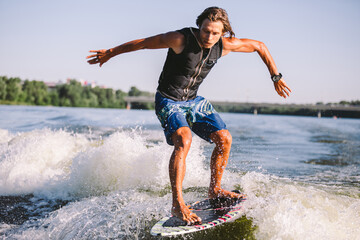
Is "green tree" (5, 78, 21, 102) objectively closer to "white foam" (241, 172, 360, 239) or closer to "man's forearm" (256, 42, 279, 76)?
"man's forearm" (256, 42, 279, 76)

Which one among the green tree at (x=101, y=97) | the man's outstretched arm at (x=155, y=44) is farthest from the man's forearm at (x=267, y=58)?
the green tree at (x=101, y=97)

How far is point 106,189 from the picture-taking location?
666 centimetres

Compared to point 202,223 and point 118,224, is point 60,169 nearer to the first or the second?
point 118,224

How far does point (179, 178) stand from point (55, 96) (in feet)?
332

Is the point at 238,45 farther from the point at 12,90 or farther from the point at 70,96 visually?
the point at 70,96

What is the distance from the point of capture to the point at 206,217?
4.20 meters

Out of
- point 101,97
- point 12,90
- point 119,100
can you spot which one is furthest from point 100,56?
point 119,100

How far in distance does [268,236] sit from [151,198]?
211 cm

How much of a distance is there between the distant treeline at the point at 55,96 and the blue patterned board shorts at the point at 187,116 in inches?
3518

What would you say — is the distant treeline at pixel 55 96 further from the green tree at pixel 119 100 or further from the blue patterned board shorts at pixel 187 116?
the blue patterned board shorts at pixel 187 116

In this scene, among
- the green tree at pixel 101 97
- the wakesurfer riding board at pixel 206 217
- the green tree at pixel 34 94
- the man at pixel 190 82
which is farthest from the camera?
the green tree at pixel 101 97

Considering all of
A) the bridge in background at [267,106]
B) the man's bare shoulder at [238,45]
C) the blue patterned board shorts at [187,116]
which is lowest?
the blue patterned board shorts at [187,116]

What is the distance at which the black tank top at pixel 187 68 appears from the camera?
422 centimetres

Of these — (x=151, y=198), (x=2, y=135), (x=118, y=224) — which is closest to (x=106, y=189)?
(x=151, y=198)
